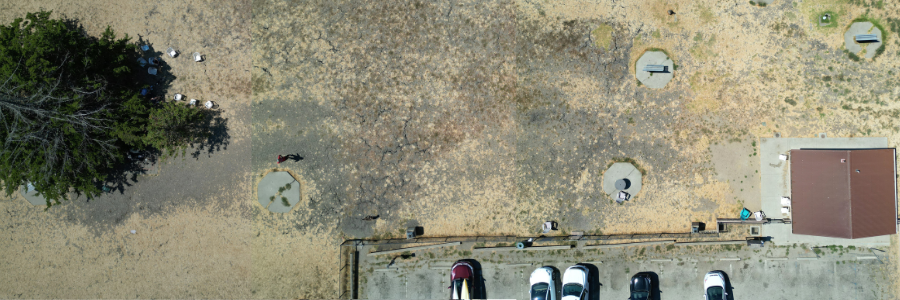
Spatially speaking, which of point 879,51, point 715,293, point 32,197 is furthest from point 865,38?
point 32,197

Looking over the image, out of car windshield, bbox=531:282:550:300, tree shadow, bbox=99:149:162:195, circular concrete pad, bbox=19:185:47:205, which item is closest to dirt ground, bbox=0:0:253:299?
tree shadow, bbox=99:149:162:195

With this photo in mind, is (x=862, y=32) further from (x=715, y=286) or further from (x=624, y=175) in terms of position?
(x=715, y=286)

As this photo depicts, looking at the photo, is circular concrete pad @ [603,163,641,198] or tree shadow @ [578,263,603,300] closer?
circular concrete pad @ [603,163,641,198]

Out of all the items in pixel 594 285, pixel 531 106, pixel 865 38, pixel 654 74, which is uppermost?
pixel 865 38

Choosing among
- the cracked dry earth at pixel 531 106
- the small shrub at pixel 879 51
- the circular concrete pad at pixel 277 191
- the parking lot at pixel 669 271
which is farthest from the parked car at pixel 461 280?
the small shrub at pixel 879 51

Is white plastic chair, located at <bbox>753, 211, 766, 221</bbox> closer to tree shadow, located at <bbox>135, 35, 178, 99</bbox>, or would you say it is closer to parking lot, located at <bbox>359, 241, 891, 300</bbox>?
parking lot, located at <bbox>359, 241, 891, 300</bbox>

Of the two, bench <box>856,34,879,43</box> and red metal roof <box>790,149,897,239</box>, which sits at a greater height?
bench <box>856,34,879,43</box>
